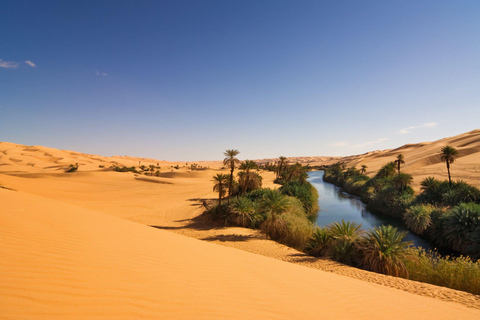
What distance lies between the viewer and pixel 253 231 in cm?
1498

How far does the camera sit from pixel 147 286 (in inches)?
119

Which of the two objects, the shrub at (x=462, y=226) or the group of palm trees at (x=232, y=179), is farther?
the group of palm trees at (x=232, y=179)

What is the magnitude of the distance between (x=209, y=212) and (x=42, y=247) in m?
14.3

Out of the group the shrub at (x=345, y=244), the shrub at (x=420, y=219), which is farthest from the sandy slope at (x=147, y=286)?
the shrub at (x=420, y=219)

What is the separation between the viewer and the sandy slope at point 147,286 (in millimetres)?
2328

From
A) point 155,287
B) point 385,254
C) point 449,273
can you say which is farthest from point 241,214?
point 155,287

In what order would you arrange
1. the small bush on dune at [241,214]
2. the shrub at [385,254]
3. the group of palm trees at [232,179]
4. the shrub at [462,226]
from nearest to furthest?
1. the shrub at [385,254]
2. the shrub at [462,226]
3. the small bush on dune at [241,214]
4. the group of palm trees at [232,179]

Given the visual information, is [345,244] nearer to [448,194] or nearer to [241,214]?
[241,214]

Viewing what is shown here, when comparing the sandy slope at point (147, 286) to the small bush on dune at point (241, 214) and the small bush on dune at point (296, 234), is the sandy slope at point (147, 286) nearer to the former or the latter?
the small bush on dune at point (296, 234)

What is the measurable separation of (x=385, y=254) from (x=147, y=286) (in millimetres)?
9380

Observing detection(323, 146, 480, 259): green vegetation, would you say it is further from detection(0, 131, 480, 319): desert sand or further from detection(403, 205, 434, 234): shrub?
detection(0, 131, 480, 319): desert sand

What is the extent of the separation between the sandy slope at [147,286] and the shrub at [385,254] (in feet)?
12.2

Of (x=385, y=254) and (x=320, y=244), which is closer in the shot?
(x=385, y=254)

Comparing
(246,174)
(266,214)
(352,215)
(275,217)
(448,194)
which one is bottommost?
(352,215)
